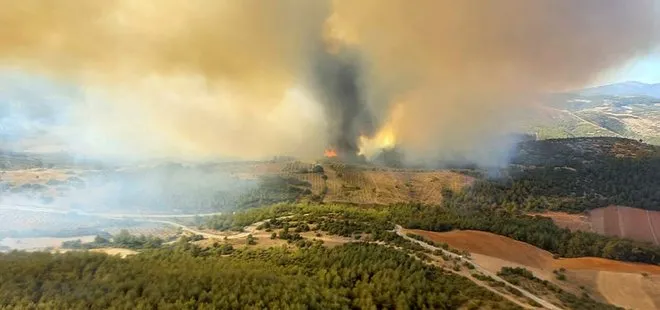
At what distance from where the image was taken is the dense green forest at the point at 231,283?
29359 mm

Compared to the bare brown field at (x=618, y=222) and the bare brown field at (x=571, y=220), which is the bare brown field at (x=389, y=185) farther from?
the bare brown field at (x=618, y=222)

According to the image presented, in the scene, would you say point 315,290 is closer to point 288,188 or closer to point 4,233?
point 4,233

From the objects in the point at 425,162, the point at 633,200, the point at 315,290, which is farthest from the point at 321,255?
the point at 425,162

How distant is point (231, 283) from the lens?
106 ft

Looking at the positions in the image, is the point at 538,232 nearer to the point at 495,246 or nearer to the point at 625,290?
the point at 495,246

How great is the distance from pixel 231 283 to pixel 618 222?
5649cm

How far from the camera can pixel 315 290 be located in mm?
32969

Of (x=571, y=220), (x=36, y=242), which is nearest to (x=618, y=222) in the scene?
(x=571, y=220)

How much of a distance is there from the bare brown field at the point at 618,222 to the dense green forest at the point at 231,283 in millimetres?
37354

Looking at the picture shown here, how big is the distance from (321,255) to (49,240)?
29470 millimetres

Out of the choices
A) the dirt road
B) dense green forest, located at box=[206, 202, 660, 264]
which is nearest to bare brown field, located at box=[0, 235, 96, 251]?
dense green forest, located at box=[206, 202, 660, 264]

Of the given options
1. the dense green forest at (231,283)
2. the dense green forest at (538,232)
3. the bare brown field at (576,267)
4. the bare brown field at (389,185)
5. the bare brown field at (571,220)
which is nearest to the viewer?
the dense green forest at (231,283)

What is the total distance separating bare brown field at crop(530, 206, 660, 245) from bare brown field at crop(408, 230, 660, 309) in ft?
47.8

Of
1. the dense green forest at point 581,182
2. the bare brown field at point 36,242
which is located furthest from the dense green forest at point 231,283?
the dense green forest at point 581,182
